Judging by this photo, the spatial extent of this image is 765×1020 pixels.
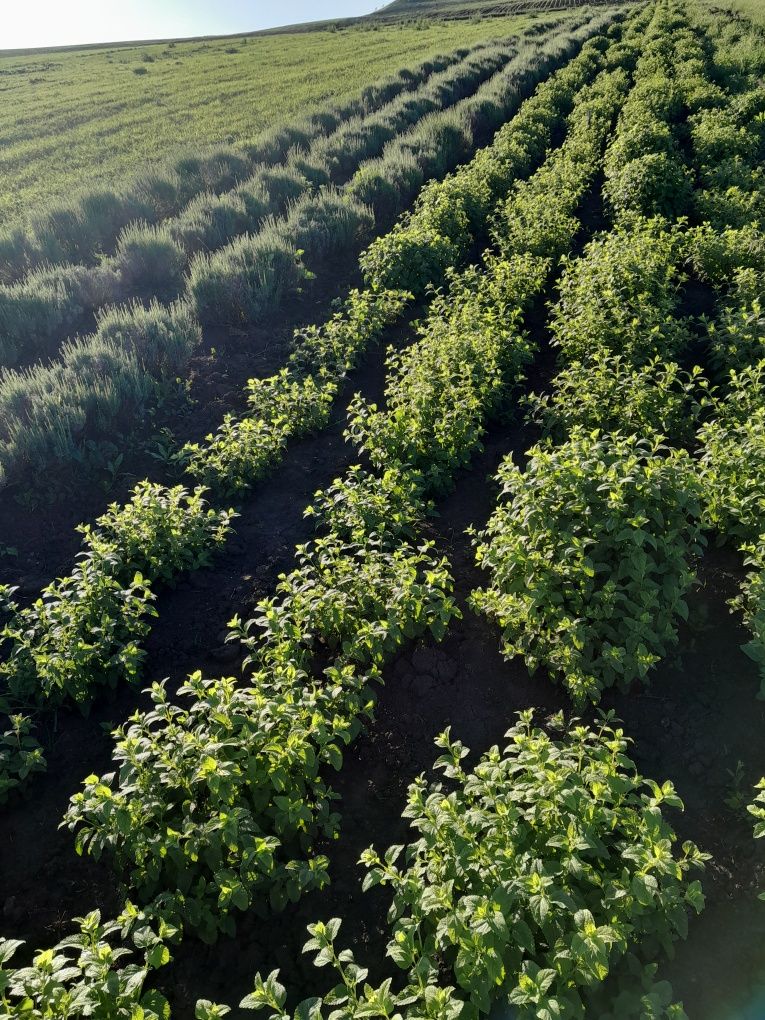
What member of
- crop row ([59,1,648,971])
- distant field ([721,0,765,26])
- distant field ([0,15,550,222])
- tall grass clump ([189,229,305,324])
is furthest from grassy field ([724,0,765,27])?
crop row ([59,1,648,971])

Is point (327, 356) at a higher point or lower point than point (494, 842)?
higher

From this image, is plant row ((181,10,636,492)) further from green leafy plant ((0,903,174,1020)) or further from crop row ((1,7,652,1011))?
green leafy plant ((0,903,174,1020))

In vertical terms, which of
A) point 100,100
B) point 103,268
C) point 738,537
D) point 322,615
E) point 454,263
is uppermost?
point 100,100

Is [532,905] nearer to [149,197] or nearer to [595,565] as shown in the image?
[595,565]

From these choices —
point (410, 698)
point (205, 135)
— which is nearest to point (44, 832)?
point (410, 698)

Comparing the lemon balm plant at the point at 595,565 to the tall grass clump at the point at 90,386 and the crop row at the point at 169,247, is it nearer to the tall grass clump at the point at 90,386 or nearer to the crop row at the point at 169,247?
the tall grass clump at the point at 90,386

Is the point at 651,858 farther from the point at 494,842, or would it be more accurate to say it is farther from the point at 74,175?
the point at 74,175

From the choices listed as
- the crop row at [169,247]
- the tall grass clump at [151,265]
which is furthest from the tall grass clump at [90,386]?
the tall grass clump at [151,265]
